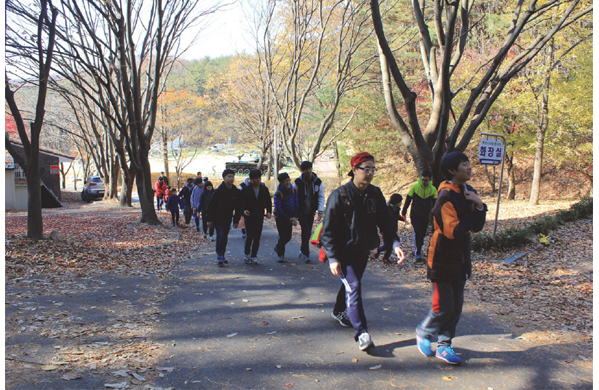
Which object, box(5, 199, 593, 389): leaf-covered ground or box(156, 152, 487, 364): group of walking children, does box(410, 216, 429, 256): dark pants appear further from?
box(156, 152, 487, 364): group of walking children

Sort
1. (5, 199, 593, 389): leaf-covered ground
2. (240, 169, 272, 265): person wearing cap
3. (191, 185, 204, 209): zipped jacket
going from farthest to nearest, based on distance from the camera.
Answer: (191, 185, 204, 209): zipped jacket
(240, 169, 272, 265): person wearing cap
(5, 199, 593, 389): leaf-covered ground

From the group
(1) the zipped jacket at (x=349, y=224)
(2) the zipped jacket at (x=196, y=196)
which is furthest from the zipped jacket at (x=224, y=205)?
(2) the zipped jacket at (x=196, y=196)

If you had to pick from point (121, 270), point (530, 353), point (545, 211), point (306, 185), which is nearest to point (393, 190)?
point (545, 211)

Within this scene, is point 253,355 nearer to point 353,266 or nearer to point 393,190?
point 353,266

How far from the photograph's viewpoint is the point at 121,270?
8156mm

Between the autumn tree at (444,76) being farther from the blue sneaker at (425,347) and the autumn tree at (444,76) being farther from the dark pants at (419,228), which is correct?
the blue sneaker at (425,347)

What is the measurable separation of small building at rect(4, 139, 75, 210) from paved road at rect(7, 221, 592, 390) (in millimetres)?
22343

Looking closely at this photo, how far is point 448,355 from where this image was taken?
3914 millimetres

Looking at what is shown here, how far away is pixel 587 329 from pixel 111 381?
5211 mm

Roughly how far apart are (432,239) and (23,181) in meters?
29.5

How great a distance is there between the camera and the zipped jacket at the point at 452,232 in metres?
3.72

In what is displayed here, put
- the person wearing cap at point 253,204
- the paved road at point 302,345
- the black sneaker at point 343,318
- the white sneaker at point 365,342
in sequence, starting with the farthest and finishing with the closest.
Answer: the person wearing cap at point 253,204
the black sneaker at point 343,318
the white sneaker at point 365,342
the paved road at point 302,345

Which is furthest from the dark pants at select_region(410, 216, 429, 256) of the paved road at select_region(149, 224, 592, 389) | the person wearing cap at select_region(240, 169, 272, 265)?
the person wearing cap at select_region(240, 169, 272, 265)

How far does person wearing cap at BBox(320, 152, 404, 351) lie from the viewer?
4.24m
